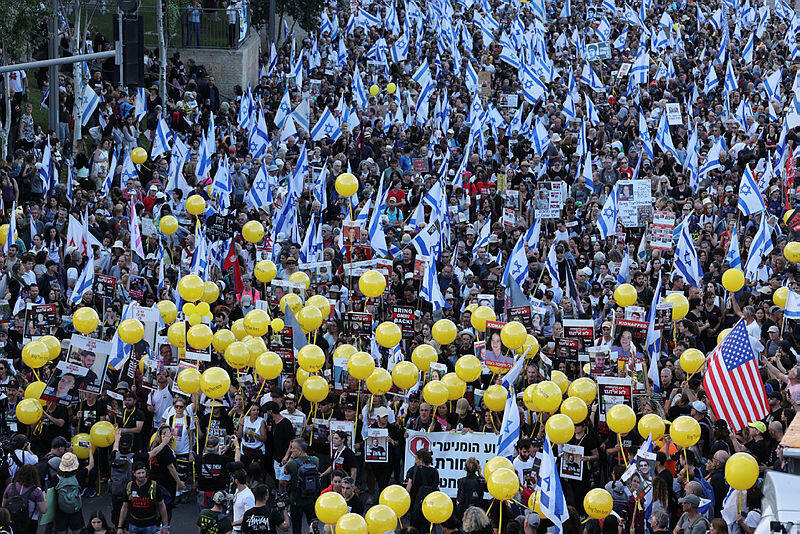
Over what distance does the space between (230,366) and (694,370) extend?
5.24 meters

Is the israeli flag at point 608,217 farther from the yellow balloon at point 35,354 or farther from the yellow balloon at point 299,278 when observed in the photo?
the yellow balloon at point 35,354

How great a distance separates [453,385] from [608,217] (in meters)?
7.13

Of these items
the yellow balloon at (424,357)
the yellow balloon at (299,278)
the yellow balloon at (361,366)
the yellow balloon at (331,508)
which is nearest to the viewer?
the yellow balloon at (331,508)

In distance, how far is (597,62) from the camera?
32938 millimetres

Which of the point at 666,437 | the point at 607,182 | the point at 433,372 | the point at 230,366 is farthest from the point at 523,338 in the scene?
the point at 607,182

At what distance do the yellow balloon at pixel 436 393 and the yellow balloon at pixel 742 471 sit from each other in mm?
3257

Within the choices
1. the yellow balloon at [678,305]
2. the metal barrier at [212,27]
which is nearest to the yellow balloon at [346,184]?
the yellow balloon at [678,305]

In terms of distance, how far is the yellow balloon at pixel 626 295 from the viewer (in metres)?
16.7

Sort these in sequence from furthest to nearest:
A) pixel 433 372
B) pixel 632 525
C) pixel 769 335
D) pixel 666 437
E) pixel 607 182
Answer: pixel 607 182 < pixel 769 335 < pixel 433 372 < pixel 666 437 < pixel 632 525

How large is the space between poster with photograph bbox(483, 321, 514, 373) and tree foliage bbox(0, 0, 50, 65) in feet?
40.3

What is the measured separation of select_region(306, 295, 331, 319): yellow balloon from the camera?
15958mm

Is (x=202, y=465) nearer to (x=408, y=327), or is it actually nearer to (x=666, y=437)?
(x=408, y=327)

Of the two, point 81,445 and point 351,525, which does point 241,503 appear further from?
point 81,445

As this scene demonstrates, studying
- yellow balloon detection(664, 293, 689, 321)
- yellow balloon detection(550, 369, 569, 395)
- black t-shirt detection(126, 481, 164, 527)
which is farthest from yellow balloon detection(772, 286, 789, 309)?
black t-shirt detection(126, 481, 164, 527)
